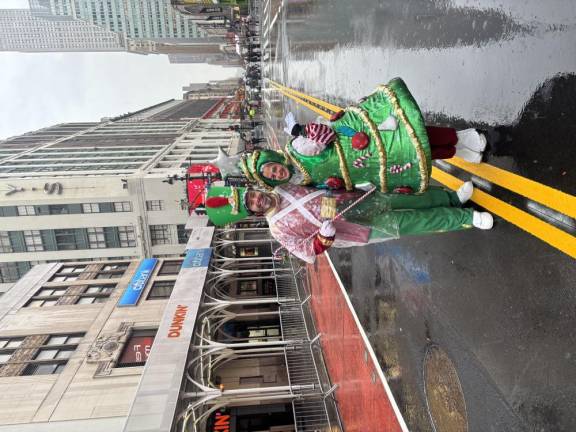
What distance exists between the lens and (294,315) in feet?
54.7

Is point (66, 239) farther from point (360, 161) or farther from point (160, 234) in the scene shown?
point (360, 161)

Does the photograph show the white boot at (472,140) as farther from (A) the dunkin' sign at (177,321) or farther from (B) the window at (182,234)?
(B) the window at (182,234)

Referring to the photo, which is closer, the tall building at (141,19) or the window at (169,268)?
the window at (169,268)

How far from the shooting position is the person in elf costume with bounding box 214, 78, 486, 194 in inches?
170

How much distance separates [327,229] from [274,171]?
967 millimetres

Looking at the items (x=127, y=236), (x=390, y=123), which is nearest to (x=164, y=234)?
(x=127, y=236)

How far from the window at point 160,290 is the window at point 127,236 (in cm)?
1275

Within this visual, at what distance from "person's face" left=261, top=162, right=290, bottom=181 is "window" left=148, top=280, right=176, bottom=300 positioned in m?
17.4

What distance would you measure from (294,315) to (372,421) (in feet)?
27.1

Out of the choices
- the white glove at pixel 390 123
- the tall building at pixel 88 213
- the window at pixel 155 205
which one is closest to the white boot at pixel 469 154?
the white glove at pixel 390 123

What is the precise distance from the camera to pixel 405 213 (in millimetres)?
5066

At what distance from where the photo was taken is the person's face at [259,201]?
201 inches

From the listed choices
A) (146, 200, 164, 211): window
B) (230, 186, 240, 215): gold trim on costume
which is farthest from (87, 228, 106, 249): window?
(230, 186, 240, 215): gold trim on costume

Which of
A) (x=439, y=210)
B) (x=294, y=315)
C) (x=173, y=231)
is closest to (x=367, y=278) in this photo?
(x=439, y=210)
